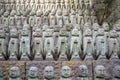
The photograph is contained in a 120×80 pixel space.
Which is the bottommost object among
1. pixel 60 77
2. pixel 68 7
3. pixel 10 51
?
pixel 60 77

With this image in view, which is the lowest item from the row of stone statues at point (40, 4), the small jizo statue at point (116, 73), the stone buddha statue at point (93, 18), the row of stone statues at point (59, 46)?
the small jizo statue at point (116, 73)

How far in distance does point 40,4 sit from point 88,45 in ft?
24.6

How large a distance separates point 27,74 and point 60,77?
549 mm

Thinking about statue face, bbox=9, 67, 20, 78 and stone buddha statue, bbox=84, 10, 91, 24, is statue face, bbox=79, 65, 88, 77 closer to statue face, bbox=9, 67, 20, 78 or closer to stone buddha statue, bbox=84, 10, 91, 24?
statue face, bbox=9, 67, 20, 78

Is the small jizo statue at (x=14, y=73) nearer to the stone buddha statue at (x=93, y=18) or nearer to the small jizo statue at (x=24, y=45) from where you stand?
the small jizo statue at (x=24, y=45)

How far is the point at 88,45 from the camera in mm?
5840

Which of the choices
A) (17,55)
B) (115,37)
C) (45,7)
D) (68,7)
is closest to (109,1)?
(68,7)

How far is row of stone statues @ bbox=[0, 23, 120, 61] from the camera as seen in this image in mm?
5734

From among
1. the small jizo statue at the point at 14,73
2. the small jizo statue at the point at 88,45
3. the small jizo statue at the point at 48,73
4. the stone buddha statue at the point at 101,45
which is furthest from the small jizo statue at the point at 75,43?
the small jizo statue at the point at 14,73

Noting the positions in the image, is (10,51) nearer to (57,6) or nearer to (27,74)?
(27,74)

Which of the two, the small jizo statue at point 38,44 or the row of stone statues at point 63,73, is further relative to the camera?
the small jizo statue at point 38,44

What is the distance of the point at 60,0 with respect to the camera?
12.9 m

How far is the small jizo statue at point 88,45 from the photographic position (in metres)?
5.75

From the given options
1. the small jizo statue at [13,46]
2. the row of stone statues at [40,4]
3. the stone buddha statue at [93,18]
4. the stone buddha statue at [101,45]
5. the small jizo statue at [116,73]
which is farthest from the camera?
the row of stone statues at [40,4]
